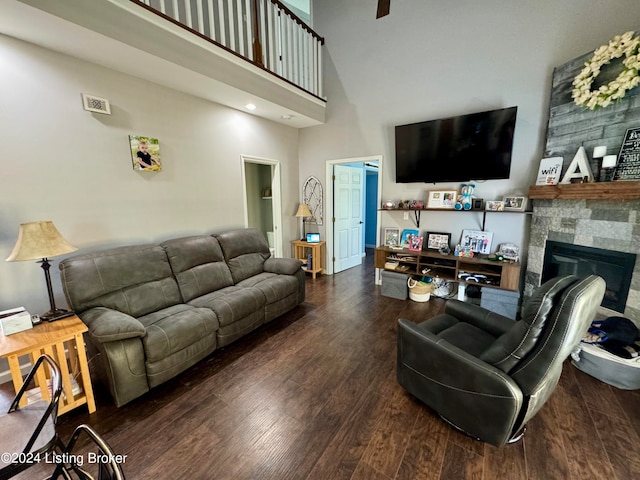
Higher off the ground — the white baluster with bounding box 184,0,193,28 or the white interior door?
the white baluster with bounding box 184,0,193,28

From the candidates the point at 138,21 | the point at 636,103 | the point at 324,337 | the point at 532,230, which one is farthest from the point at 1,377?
the point at 636,103

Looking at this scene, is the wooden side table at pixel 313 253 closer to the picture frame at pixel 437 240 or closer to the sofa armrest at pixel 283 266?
the sofa armrest at pixel 283 266

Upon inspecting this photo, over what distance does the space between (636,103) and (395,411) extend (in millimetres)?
3202

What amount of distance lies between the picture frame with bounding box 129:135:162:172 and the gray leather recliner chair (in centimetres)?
297

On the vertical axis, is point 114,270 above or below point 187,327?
above

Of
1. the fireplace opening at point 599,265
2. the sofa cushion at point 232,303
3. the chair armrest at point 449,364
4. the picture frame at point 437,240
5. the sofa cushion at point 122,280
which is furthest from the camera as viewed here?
the picture frame at point 437,240

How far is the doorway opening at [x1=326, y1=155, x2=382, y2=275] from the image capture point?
4625mm

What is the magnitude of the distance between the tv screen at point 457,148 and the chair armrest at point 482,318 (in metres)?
1.78

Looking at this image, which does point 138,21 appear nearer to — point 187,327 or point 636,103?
point 187,327

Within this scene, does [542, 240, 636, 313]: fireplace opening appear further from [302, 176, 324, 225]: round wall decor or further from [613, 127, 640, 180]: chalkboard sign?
[302, 176, 324, 225]: round wall decor

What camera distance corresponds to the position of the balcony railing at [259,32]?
2.62m

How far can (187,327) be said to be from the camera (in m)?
2.16

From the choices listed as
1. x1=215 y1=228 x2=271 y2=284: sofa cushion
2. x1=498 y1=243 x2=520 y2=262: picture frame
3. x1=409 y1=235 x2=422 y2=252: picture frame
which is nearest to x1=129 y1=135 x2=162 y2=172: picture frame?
x1=215 y1=228 x2=271 y2=284: sofa cushion

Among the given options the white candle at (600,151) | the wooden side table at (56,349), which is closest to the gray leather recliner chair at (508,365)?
the white candle at (600,151)
